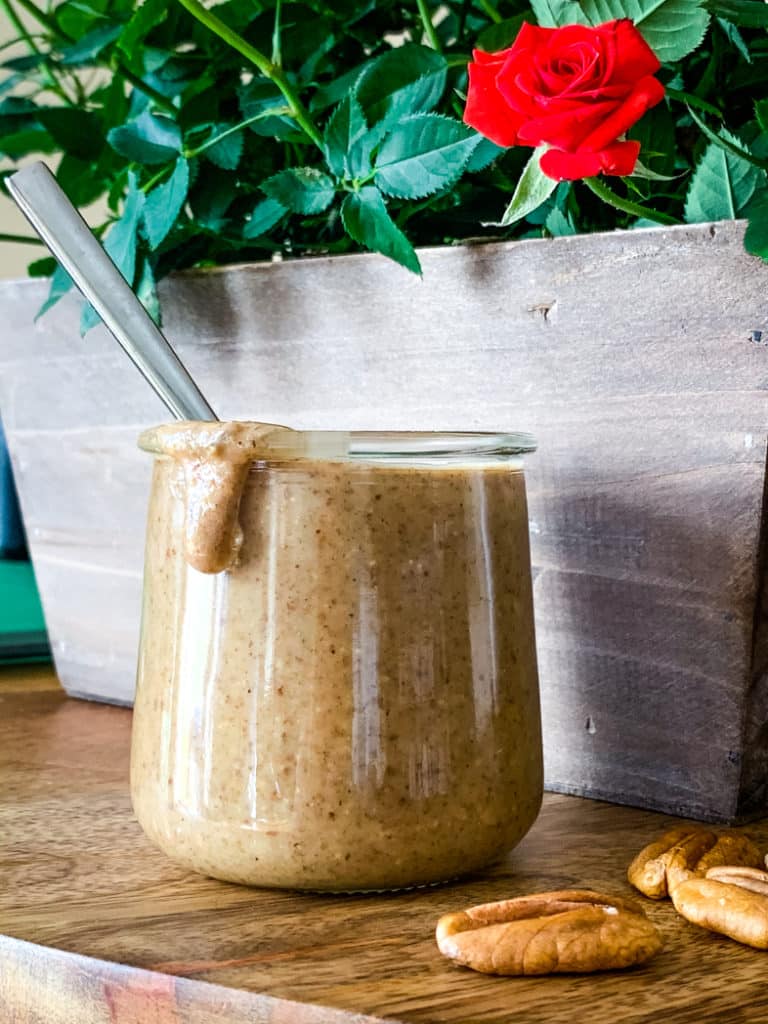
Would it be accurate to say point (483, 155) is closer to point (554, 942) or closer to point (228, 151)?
point (228, 151)

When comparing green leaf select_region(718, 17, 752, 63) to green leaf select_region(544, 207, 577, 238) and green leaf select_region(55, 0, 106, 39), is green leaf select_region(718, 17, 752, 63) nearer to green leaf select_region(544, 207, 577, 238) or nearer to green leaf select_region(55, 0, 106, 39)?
green leaf select_region(544, 207, 577, 238)

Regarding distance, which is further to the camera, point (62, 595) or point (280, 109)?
point (62, 595)

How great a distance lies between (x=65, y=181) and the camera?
80 centimetres

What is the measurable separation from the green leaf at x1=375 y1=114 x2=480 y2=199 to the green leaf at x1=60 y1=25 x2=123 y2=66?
23cm

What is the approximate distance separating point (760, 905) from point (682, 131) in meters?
0.42

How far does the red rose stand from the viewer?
515 mm

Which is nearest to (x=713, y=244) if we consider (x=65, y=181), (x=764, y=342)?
(x=764, y=342)

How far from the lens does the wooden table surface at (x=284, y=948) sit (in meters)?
0.40

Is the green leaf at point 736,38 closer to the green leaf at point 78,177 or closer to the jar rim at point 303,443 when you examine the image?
the jar rim at point 303,443

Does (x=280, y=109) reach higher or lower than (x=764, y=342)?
higher

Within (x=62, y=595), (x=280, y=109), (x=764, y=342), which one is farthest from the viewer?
(x=62, y=595)

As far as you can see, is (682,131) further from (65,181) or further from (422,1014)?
(422,1014)

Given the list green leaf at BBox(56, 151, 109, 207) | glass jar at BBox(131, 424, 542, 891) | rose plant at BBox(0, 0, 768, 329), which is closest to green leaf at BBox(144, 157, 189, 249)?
rose plant at BBox(0, 0, 768, 329)

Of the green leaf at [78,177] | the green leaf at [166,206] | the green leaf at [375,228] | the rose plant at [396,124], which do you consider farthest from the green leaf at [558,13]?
the green leaf at [78,177]
